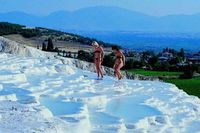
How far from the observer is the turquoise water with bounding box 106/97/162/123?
1172cm

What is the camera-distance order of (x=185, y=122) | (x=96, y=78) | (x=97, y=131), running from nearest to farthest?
1. (x=97, y=131)
2. (x=185, y=122)
3. (x=96, y=78)

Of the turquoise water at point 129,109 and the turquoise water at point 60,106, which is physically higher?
the turquoise water at point 60,106

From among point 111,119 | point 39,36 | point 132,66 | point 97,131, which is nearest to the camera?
point 97,131

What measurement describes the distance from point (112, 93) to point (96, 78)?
3869 millimetres

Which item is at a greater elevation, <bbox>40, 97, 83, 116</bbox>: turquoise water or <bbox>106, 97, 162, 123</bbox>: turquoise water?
<bbox>40, 97, 83, 116</bbox>: turquoise water

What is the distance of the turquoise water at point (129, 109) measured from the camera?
38.4 feet

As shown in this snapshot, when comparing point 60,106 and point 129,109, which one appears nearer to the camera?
point 60,106

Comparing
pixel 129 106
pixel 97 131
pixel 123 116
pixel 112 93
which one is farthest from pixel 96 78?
pixel 97 131

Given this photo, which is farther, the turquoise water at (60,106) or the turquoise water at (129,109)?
the turquoise water at (129,109)

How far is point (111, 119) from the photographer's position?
11133 millimetres

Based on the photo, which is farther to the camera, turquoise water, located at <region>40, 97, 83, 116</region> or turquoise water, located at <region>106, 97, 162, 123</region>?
turquoise water, located at <region>106, 97, 162, 123</region>

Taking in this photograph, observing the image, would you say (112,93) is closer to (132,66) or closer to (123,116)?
(123,116)

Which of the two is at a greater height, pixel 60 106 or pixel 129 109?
pixel 60 106

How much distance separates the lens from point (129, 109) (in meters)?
12.6
